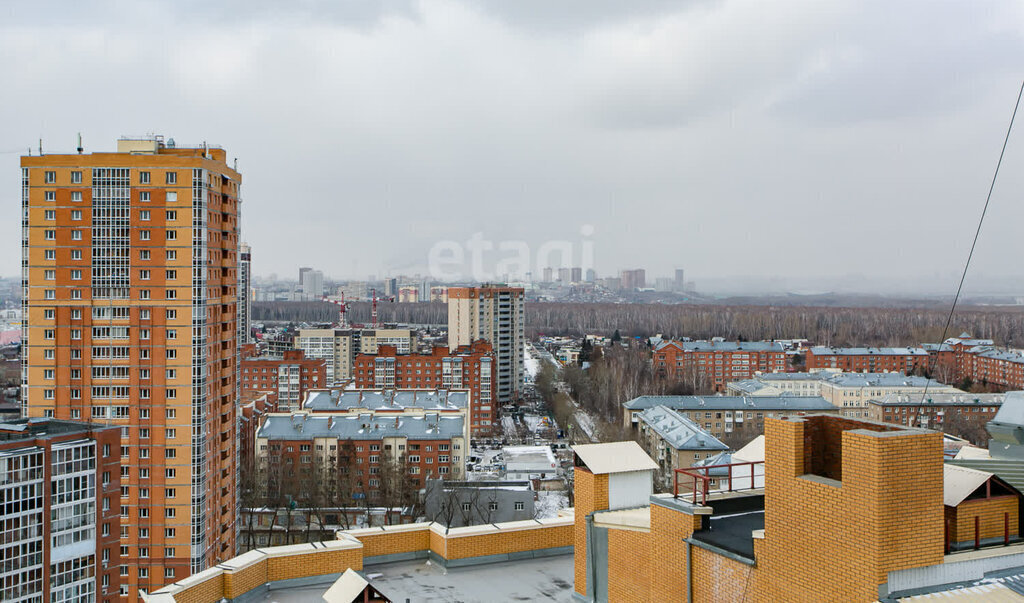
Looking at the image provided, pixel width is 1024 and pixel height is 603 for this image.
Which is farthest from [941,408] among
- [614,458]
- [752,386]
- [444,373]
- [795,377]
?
[614,458]

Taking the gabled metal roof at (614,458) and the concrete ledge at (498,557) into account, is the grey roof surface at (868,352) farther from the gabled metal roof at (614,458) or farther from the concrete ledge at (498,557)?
the gabled metal roof at (614,458)

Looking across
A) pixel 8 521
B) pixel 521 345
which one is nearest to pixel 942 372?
pixel 521 345

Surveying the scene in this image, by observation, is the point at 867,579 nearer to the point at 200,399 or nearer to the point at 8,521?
the point at 8,521

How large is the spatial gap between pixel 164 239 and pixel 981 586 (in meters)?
6.80

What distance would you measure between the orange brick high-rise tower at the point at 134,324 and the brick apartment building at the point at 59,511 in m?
1.19

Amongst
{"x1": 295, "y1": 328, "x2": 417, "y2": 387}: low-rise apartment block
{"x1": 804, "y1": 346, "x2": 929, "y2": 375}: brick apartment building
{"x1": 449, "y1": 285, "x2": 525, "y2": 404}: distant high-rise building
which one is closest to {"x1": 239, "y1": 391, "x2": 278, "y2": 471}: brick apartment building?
{"x1": 449, "y1": 285, "x2": 525, "y2": 404}: distant high-rise building

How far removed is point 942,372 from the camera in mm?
22000

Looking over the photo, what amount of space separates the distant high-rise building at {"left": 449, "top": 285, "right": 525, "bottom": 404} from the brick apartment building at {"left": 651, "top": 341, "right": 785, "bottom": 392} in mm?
4447

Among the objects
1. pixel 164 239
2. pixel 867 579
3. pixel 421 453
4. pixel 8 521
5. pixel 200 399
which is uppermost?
pixel 164 239

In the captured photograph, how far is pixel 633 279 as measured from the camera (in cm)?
5084

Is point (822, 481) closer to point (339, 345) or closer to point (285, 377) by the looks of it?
point (285, 377)

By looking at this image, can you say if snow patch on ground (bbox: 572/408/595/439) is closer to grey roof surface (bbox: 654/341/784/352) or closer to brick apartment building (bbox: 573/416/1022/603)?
grey roof surface (bbox: 654/341/784/352)

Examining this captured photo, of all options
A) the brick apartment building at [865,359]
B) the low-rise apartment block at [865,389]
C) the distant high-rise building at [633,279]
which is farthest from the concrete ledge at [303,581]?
the distant high-rise building at [633,279]

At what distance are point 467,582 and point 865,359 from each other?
918 inches
